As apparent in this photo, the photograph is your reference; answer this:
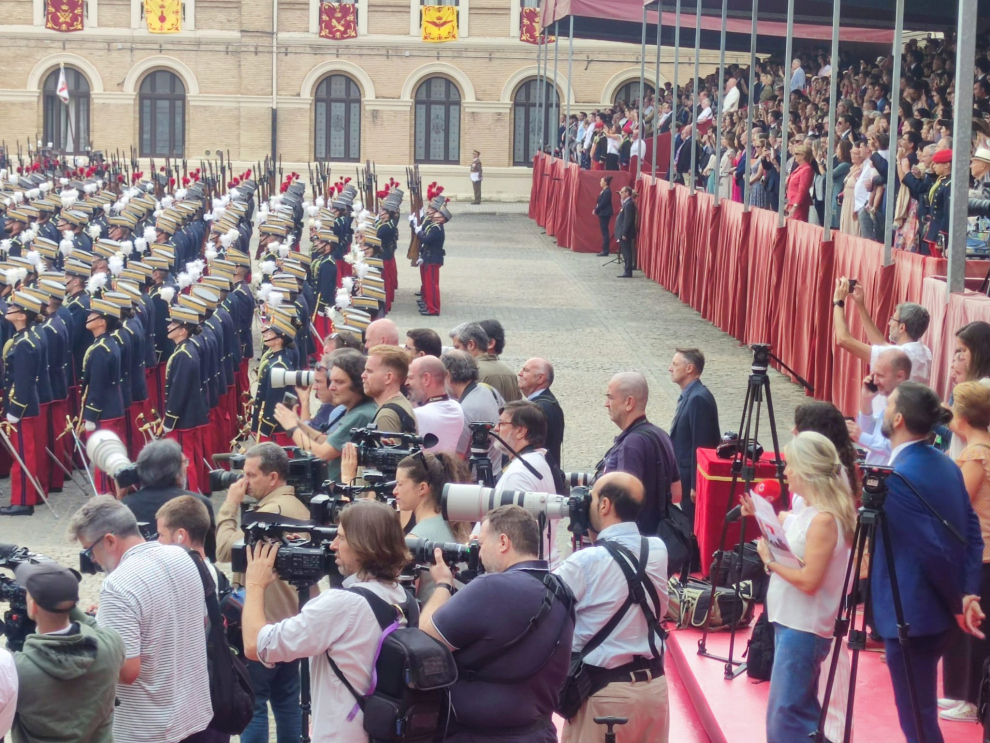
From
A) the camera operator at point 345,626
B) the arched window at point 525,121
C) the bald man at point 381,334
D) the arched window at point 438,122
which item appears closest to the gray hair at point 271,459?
the camera operator at point 345,626

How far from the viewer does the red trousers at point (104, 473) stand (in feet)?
35.5

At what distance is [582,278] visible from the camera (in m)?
25.2

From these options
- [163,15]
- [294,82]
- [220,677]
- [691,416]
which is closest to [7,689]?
[220,677]

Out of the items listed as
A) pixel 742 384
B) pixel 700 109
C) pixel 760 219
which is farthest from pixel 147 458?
pixel 700 109

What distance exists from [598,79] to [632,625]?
3731cm

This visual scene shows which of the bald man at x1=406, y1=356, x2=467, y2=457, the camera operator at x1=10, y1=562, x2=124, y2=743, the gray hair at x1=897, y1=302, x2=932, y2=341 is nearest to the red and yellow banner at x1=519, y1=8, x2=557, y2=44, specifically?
the gray hair at x1=897, y1=302, x2=932, y2=341

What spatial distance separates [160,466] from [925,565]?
3.44 meters

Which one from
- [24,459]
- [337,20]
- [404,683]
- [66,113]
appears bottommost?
[24,459]

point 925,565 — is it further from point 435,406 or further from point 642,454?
point 435,406

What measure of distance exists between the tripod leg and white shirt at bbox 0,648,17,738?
9.70ft

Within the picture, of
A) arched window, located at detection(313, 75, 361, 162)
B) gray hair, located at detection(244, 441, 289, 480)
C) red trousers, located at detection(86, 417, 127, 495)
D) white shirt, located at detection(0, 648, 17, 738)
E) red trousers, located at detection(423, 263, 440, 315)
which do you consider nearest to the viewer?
white shirt, located at detection(0, 648, 17, 738)

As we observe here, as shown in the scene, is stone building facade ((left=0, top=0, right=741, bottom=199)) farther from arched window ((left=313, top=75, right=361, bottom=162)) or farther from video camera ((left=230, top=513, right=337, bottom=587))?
video camera ((left=230, top=513, right=337, bottom=587))

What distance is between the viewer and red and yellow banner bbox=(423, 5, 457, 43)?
4059 centimetres

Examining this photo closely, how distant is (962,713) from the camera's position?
6.21m
